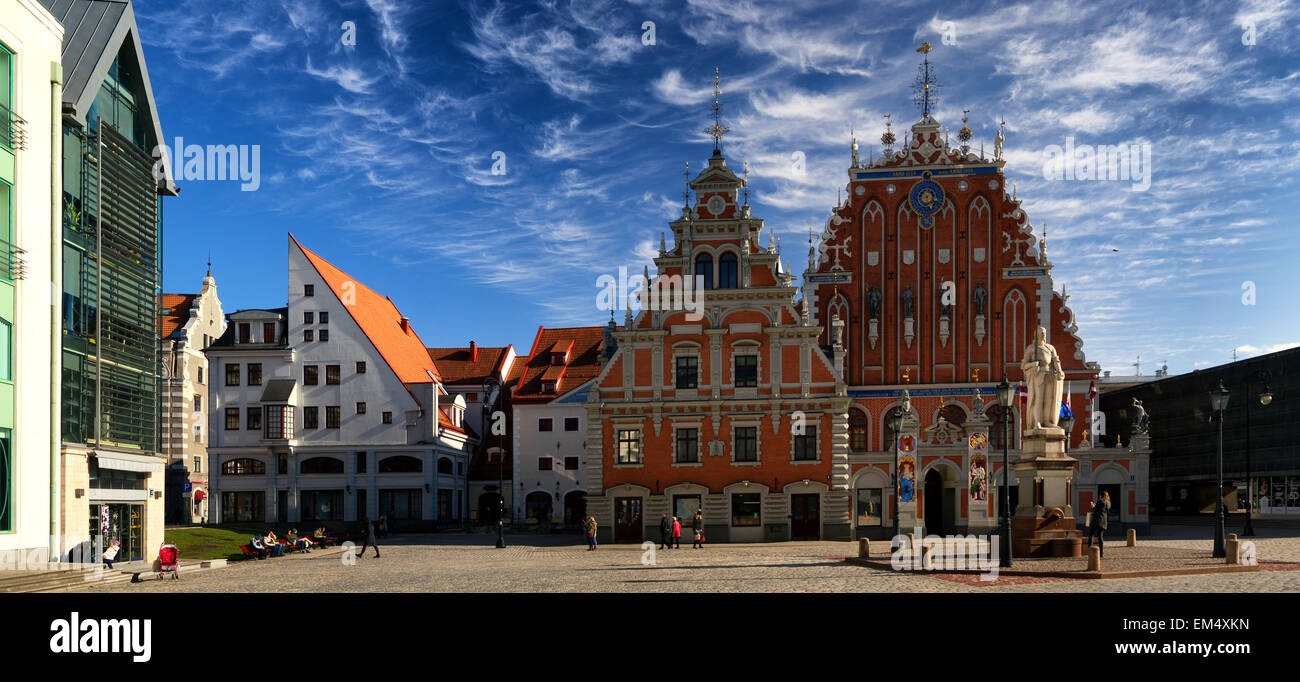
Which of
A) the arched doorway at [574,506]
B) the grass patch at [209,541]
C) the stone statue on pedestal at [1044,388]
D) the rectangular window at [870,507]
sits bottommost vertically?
the arched doorway at [574,506]

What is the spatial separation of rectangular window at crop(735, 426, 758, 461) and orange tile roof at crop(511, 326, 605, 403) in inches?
749

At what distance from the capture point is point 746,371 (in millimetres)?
45781

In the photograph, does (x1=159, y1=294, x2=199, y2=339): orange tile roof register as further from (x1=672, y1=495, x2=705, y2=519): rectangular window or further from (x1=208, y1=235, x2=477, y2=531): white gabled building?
(x1=672, y1=495, x2=705, y2=519): rectangular window

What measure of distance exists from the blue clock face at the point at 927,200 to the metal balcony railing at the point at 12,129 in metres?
40.5

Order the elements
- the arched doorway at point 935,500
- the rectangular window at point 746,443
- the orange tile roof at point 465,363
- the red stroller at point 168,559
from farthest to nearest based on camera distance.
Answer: the orange tile roof at point 465,363 → the arched doorway at point 935,500 → the rectangular window at point 746,443 → the red stroller at point 168,559

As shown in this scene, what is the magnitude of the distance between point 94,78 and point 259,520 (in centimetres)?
3667

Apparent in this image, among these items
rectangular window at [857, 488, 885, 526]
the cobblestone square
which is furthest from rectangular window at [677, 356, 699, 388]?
rectangular window at [857, 488, 885, 526]

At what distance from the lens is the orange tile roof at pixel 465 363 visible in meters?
73.0

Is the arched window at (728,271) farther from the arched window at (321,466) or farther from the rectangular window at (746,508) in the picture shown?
the arched window at (321,466)

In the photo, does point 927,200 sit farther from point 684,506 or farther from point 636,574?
point 636,574

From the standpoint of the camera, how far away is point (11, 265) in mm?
25281

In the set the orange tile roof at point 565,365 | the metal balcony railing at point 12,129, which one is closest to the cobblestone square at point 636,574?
the metal balcony railing at point 12,129

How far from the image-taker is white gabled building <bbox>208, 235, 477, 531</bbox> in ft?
197

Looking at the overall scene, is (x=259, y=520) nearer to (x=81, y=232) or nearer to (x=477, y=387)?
(x=477, y=387)
